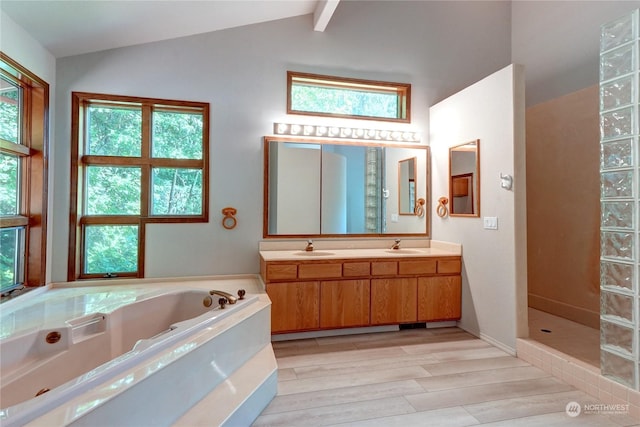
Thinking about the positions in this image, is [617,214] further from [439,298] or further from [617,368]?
[439,298]

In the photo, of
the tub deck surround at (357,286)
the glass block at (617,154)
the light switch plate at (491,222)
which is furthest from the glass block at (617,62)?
the tub deck surround at (357,286)

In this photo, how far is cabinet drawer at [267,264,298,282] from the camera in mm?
2734

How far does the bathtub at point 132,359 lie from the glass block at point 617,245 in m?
2.15

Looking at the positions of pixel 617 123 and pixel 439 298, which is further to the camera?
pixel 439 298

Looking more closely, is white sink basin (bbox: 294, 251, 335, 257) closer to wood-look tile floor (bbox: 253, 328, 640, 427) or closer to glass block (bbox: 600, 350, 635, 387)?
wood-look tile floor (bbox: 253, 328, 640, 427)

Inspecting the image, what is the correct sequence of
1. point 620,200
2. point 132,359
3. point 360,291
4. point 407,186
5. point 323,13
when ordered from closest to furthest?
point 132,359, point 620,200, point 360,291, point 323,13, point 407,186

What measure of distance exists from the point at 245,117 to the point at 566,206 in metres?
3.43

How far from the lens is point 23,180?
2543 mm

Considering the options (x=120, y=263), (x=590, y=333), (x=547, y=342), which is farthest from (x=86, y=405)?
(x=590, y=333)

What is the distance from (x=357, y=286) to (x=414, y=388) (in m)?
1.00

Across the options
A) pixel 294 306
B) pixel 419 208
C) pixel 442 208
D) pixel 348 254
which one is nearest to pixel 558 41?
pixel 442 208

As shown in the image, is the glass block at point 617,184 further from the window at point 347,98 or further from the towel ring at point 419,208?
the window at point 347,98

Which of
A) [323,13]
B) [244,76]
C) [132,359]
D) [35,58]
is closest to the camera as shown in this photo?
[132,359]

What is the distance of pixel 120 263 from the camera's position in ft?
9.74
